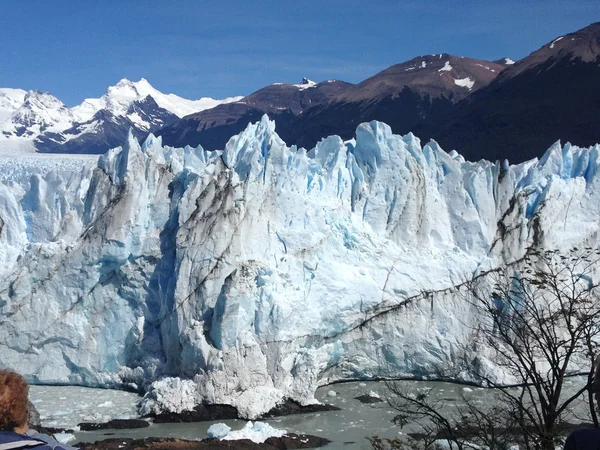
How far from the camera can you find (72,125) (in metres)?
97.2

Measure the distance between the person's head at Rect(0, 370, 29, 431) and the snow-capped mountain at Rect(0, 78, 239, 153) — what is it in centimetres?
5239

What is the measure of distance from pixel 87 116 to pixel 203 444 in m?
110

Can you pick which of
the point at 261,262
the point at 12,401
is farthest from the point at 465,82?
the point at 12,401

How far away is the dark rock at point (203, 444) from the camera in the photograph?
1238 centimetres

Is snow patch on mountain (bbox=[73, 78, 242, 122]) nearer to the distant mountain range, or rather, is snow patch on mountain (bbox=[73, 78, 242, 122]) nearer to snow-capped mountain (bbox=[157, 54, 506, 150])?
the distant mountain range

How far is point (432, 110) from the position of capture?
208 ft

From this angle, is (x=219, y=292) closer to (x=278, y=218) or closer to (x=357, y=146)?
(x=278, y=218)

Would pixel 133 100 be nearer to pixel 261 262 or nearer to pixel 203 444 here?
pixel 261 262

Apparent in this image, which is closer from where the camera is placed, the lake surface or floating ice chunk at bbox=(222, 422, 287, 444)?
floating ice chunk at bbox=(222, 422, 287, 444)

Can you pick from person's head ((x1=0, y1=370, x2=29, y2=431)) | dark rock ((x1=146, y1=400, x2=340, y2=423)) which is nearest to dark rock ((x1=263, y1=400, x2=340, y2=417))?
dark rock ((x1=146, y1=400, x2=340, y2=423))

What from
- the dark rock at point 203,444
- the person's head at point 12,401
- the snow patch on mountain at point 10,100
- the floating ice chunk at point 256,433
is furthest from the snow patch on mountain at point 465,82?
the person's head at point 12,401

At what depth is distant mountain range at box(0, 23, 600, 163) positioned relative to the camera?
48.3m

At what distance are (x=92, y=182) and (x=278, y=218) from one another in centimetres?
548

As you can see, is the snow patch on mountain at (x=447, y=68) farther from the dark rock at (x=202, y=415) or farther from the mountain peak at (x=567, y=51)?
the dark rock at (x=202, y=415)
